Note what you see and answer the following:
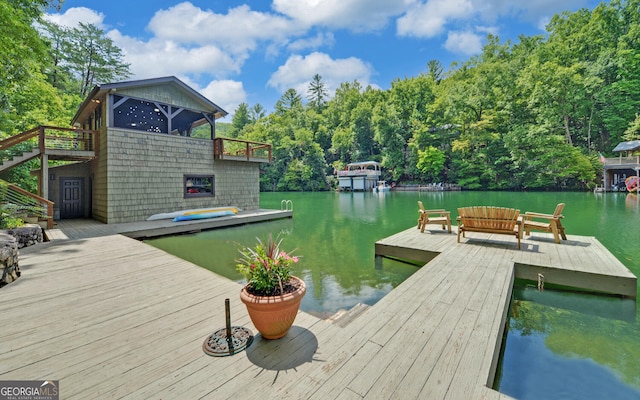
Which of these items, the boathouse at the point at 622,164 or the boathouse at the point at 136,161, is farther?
the boathouse at the point at 622,164

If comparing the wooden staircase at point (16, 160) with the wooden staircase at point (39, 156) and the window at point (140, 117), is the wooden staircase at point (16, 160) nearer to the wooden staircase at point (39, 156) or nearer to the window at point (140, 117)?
the wooden staircase at point (39, 156)

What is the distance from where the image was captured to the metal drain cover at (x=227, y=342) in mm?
2227

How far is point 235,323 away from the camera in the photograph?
274cm

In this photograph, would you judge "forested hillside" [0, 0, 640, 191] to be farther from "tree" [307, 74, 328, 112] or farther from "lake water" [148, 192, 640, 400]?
"tree" [307, 74, 328, 112]

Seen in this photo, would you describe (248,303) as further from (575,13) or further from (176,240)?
(575,13)

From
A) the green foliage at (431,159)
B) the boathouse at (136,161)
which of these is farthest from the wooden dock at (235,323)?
the green foliage at (431,159)

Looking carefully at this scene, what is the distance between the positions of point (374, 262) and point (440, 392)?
468 centimetres

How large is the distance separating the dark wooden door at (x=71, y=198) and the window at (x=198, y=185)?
4.61 meters

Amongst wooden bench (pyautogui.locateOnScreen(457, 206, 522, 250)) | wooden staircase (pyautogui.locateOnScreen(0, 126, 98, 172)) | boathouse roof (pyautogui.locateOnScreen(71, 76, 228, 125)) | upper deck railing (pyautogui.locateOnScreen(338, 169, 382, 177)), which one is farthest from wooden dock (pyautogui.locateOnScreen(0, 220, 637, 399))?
upper deck railing (pyautogui.locateOnScreen(338, 169, 382, 177))

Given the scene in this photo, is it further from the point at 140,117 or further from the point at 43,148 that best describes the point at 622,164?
the point at 43,148

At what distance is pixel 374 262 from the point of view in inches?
253

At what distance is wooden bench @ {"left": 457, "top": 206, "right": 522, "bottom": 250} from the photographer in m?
5.57

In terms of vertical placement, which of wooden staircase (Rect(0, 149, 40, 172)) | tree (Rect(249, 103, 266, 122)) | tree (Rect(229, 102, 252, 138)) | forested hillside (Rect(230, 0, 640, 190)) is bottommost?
wooden staircase (Rect(0, 149, 40, 172))

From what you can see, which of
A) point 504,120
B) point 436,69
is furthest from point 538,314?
point 436,69
